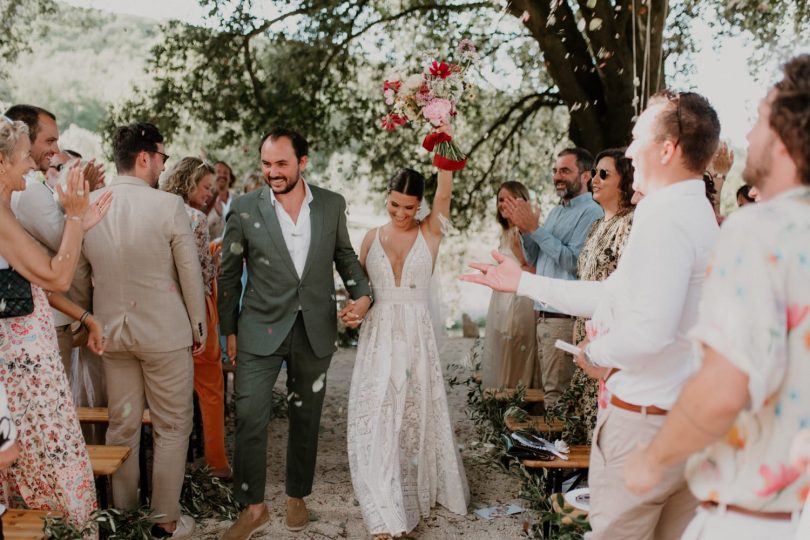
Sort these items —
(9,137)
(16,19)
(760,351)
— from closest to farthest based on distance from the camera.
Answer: (760,351) → (9,137) → (16,19)

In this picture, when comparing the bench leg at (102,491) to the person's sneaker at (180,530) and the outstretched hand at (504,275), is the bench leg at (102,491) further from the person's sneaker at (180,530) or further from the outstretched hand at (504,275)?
the outstretched hand at (504,275)

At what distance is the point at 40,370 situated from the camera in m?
3.04

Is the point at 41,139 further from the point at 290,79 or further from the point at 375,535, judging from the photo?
the point at 290,79

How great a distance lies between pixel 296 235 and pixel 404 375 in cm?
108

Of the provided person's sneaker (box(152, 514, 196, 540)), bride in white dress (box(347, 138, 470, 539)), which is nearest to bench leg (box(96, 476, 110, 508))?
person's sneaker (box(152, 514, 196, 540))

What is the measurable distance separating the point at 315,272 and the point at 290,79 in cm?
590

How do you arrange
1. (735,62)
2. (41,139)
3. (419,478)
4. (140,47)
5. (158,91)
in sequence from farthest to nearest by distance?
(140,47) < (158,91) < (735,62) < (419,478) < (41,139)

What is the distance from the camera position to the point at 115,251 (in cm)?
354

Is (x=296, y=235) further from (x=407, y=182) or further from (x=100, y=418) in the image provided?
(x=100, y=418)

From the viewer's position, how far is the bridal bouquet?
390 cm

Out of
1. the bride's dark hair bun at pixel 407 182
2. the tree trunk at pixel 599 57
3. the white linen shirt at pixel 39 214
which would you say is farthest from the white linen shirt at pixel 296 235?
the tree trunk at pixel 599 57

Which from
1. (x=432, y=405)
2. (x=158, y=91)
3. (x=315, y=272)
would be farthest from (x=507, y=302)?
(x=158, y=91)

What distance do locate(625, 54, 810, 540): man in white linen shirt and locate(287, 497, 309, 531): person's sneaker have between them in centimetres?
300

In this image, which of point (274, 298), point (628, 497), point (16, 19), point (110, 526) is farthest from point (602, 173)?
point (16, 19)
